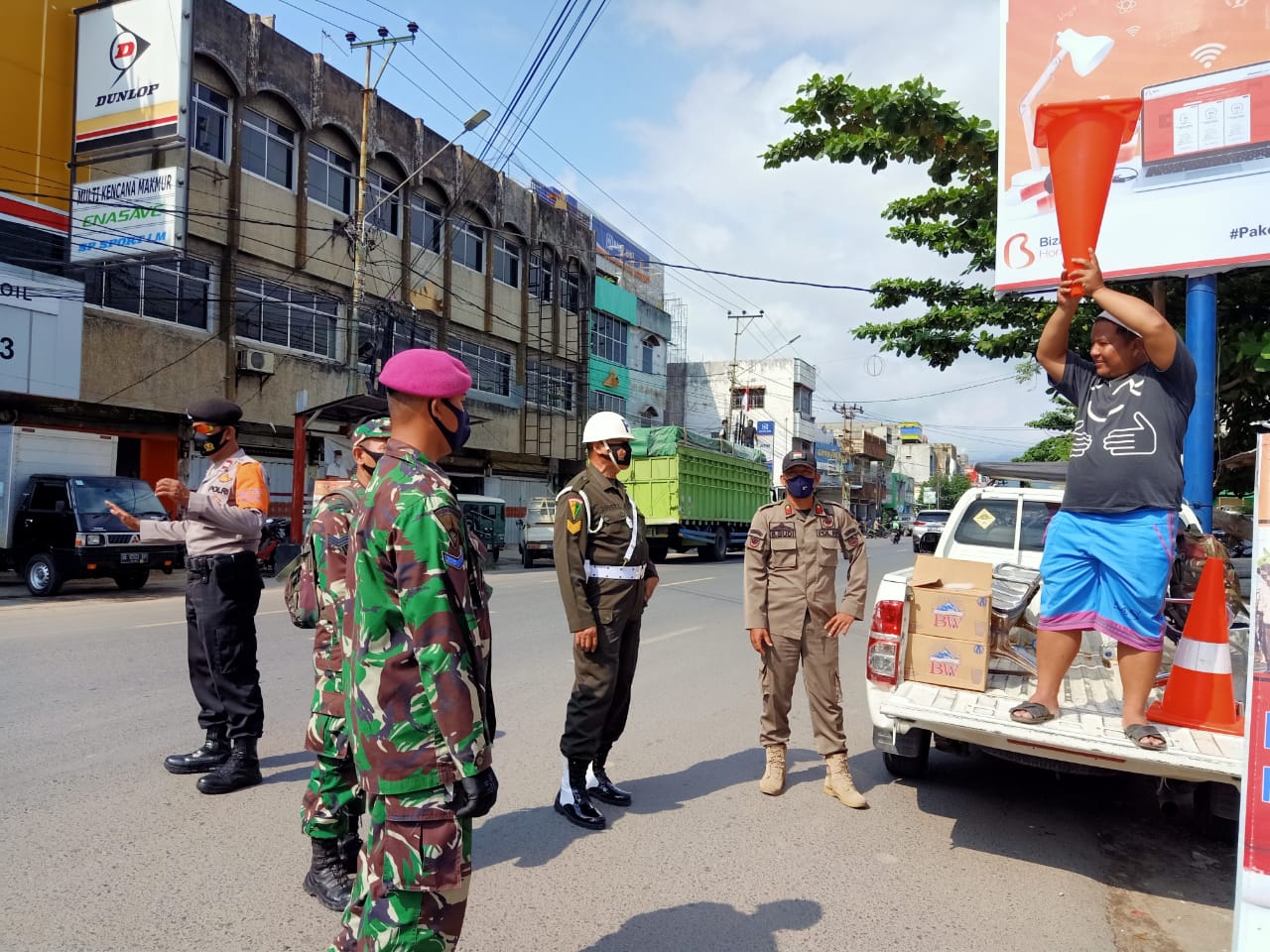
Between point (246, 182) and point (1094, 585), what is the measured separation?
21.2 m

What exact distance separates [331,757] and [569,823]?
4.50 ft

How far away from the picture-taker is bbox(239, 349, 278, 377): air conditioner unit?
2036 cm

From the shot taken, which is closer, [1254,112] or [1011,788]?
[1011,788]

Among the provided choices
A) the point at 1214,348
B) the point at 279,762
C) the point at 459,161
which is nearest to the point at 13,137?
the point at 459,161

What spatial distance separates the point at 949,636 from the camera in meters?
4.69

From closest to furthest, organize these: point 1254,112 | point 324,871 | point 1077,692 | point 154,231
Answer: point 324,871, point 1077,692, point 1254,112, point 154,231


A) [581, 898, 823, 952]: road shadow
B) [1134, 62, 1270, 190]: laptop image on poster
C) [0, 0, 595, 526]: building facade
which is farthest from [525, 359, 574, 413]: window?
[581, 898, 823, 952]: road shadow

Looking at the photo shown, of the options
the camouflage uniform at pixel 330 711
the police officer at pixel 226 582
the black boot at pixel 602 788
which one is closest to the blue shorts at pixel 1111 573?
the black boot at pixel 602 788

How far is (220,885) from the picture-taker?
3.46m

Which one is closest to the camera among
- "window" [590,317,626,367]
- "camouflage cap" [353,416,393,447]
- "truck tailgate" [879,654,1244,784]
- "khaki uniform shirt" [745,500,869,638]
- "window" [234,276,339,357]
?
"truck tailgate" [879,654,1244,784]

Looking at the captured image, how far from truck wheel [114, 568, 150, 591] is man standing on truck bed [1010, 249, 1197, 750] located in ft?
46.5

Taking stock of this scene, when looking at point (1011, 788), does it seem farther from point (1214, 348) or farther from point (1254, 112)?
point (1254, 112)

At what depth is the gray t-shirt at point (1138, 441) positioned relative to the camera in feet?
12.5

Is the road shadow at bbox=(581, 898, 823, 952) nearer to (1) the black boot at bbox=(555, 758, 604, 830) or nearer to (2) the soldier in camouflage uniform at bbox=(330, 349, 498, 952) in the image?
(1) the black boot at bbox=(555, 758, 604, 830)
